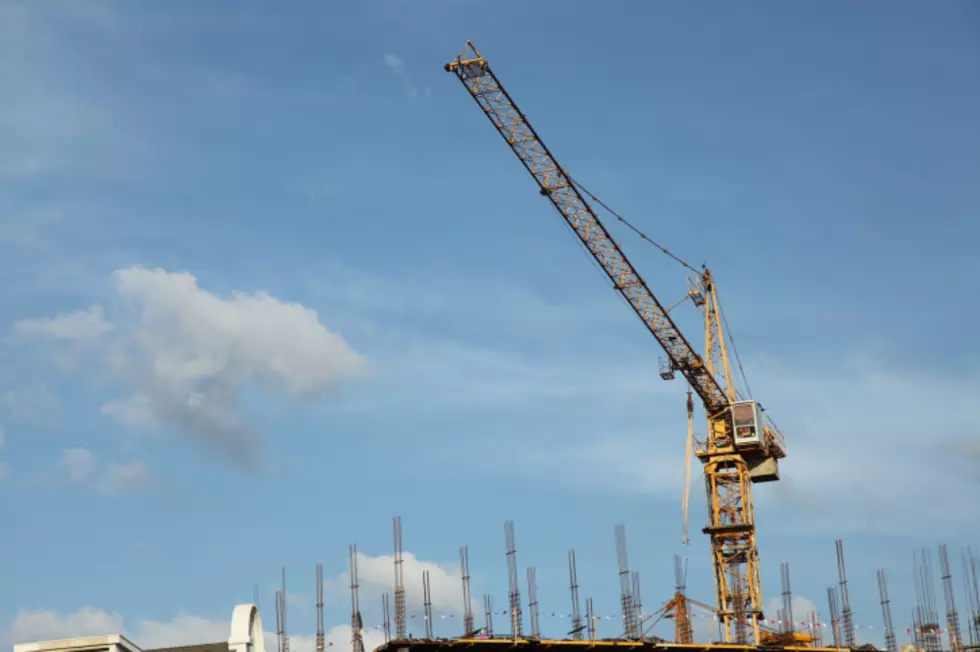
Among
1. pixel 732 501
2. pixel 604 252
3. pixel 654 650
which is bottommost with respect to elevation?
pixel 654 650

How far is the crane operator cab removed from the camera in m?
144

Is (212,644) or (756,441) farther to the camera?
(756,441)

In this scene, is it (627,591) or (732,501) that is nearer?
(627,591)

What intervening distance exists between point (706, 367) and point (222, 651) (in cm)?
7193

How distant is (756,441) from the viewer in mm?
143750

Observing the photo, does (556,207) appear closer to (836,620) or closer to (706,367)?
(706,367)

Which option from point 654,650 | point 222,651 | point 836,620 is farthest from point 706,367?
point 222,651

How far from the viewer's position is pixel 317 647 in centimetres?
11350

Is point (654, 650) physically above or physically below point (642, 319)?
below

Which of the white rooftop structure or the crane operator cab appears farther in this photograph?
the crane operator cab

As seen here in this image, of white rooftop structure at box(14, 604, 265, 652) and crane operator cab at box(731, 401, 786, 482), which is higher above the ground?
crane operator cab at box(731, 401, 786, 482)

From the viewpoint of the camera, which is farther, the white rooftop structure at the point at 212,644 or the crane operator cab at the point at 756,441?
the crane operator cab at the point at 756,441

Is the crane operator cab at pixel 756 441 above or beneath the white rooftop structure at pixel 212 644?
above

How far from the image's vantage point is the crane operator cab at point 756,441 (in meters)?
144
